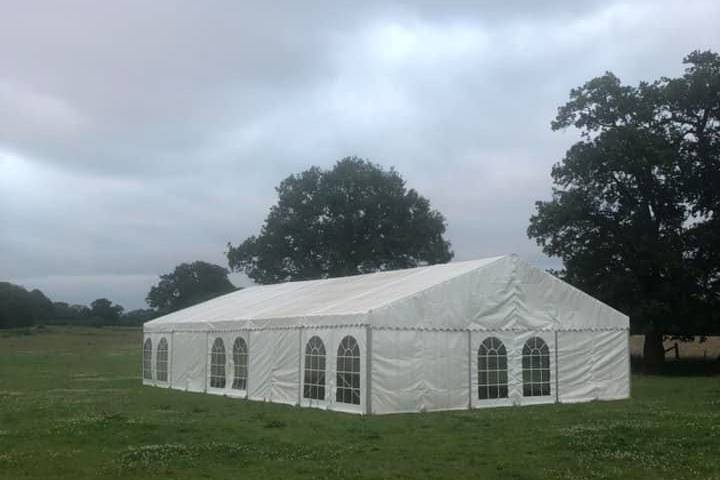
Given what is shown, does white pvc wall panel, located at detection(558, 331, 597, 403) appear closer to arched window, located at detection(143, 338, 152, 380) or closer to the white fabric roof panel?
the white fabric roof panel

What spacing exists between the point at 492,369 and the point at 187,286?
247 ft

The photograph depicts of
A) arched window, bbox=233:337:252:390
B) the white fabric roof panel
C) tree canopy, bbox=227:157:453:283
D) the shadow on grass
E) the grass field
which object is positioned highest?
tree canopy, bbox=227:157:453:283

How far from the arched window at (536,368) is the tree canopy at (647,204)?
49.2 feet

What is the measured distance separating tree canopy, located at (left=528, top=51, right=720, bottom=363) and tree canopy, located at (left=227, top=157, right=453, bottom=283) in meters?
16.9

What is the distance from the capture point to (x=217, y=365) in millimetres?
25047

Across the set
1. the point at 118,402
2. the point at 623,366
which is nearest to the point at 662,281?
the point at 623,366

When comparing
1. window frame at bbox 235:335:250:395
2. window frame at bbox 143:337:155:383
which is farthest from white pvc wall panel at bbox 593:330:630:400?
window frame at bbox 143:337:155:383

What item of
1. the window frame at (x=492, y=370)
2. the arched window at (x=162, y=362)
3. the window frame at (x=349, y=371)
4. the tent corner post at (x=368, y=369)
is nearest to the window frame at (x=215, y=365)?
the arched window at (x=162, y=362)

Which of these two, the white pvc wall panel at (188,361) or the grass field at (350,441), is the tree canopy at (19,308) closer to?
the white pvc wall panel at (188,361)

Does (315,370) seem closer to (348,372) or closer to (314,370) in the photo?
(314,370)

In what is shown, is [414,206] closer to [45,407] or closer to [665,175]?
[665,175]

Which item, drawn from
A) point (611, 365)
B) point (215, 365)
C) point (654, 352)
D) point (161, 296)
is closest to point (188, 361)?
point (215, 365)

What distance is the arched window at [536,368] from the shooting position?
66.8ft

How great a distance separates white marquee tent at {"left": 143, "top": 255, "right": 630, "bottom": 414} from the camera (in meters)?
18.5
